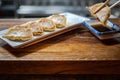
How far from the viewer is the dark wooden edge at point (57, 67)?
864 millimetres

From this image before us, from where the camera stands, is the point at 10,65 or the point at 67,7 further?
the point at 67,7

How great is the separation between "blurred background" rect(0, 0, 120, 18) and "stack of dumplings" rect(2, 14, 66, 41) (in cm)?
125

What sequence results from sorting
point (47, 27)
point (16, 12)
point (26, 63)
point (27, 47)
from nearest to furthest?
1. point (26, 63)
2. point (27, 47)
3. point (47, 27)
4. point (16, 12)

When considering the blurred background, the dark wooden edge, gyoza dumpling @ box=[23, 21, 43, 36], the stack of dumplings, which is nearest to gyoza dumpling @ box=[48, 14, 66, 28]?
the stack of dumplings

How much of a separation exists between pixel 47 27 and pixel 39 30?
61 millimetres

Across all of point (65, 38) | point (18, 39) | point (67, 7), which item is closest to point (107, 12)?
point (65, 38)

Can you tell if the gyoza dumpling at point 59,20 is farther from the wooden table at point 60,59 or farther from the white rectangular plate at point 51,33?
the wooden table at point 60,59

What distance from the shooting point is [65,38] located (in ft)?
3.56

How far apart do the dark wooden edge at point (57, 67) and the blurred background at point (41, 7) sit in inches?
62.8

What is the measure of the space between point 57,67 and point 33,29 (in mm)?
Answer: 289

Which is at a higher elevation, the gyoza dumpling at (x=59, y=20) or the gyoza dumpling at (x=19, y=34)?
the gyoza dumpling at (x=59, y=20)

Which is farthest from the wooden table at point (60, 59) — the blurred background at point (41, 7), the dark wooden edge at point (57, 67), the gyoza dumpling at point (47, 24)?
the blurred background at point (41, 7)

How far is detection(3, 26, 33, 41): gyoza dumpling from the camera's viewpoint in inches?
37.2

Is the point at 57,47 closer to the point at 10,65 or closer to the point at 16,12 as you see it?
the point at 10,65
